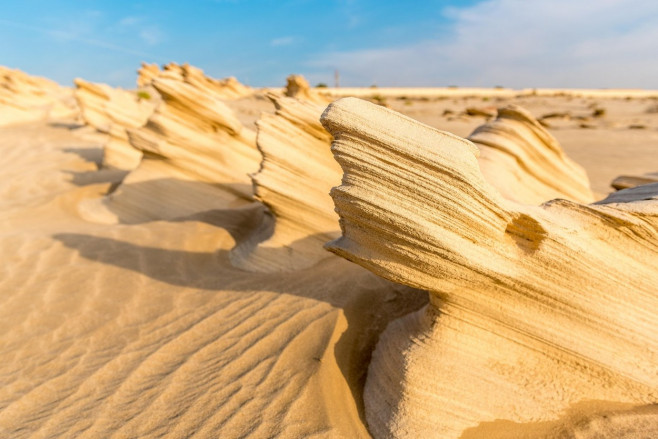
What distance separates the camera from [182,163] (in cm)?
611

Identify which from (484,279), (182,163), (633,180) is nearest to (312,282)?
(484,279)

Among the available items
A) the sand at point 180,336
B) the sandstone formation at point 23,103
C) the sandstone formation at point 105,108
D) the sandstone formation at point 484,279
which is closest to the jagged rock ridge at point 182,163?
the sand at point 180,336

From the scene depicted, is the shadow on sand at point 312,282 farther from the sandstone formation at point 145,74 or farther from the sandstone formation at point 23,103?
the sandstone formation at point 145,74

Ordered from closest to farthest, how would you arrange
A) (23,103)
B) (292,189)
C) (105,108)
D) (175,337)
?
(175,337) → (292,189) → (105,108) → (23,103)

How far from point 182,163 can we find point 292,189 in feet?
8.81

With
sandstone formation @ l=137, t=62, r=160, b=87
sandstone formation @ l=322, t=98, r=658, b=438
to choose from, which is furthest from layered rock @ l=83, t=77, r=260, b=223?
sandstone formation @ l=137, t=62, r=160, b=87

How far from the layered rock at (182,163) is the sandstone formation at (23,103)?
47.7 ft

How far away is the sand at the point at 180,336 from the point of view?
2.22 metres

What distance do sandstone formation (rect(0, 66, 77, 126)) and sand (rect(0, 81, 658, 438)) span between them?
631 inches

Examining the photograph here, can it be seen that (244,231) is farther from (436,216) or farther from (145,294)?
(436,216)

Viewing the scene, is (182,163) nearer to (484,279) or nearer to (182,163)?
(182,163)

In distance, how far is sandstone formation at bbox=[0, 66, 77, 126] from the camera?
58.1 feet

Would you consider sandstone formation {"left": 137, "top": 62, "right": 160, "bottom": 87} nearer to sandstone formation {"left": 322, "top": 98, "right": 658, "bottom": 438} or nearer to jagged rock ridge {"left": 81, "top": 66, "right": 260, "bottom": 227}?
jagged rock ridge {"left": 81, "top": 66, "right": 260, "bottom": 227}

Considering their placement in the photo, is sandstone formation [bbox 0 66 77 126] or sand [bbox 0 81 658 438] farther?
sandstone formation [bbox 0 66 77 126]
